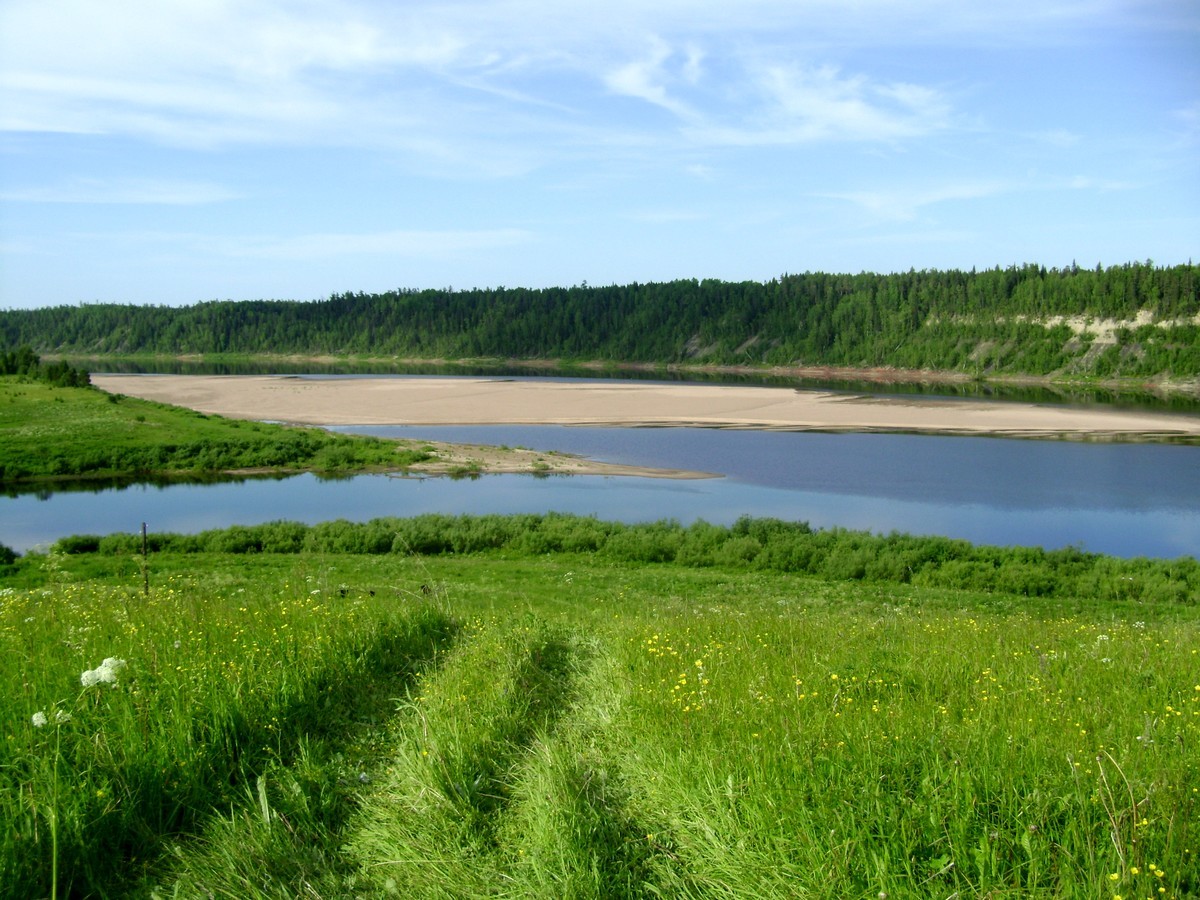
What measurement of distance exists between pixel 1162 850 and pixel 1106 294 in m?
134

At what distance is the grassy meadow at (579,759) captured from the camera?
4.59m

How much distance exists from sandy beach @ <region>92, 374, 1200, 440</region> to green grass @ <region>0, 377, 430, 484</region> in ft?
42.2

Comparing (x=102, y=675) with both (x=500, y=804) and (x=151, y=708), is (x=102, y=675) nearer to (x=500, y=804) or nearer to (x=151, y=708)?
(x=151, y=708)

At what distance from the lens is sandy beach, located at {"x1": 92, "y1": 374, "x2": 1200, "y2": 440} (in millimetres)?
58375

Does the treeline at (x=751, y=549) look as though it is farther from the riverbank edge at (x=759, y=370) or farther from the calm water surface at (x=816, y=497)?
the riverbank edge at (x=759, y=370)

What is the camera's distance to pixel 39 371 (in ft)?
194

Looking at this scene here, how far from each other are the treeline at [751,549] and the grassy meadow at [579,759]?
469 inches

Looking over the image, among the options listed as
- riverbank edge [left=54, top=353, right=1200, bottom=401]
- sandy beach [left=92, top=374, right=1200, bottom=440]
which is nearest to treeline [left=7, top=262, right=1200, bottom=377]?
riverbank edge [left=54, top=353, right=1200, bottom=401]

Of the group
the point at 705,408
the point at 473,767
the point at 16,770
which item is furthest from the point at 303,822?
the point at 705,408

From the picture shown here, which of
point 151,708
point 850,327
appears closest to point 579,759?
point 151,708

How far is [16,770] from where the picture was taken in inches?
210

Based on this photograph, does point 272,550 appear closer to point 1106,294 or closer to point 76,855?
point 76,855

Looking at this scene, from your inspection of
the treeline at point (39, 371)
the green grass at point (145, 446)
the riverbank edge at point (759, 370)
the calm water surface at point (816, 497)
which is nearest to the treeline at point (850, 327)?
the riverbank edge at point (759, 370)

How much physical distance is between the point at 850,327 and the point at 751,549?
133 meters
